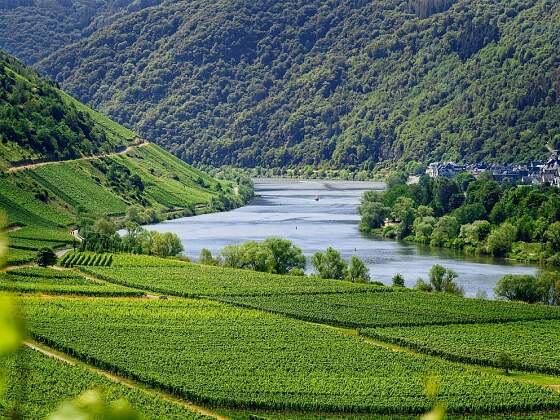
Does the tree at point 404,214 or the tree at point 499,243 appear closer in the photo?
the tree at point 499,243

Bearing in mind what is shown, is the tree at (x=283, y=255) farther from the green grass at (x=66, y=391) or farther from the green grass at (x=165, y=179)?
the green grass at (x=165, y=179)

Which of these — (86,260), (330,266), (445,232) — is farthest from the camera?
(445,232)

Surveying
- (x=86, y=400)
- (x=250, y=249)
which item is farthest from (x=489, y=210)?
(x=86, y=400)

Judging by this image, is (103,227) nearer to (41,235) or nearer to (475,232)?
(41,235)

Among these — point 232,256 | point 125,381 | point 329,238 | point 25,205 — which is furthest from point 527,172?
point 125,381

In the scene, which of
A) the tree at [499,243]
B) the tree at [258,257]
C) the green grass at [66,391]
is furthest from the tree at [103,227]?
the green grass at [66,391]

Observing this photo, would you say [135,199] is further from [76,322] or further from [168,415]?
[168,415]
